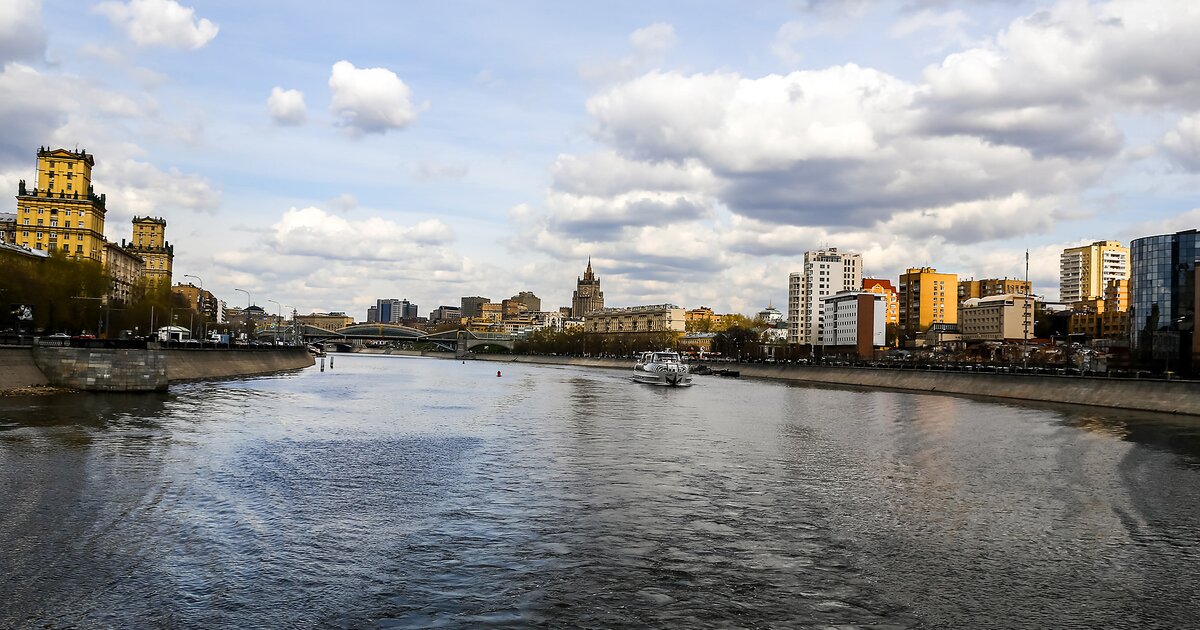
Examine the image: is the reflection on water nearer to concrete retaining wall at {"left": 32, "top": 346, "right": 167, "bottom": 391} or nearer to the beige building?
concrete retaining wall at {"left": 32, "top": 346, "right": 167, "bottom": 391}

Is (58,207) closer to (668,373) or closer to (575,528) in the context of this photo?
(668,373)

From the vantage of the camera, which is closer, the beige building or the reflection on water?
the reflection on water

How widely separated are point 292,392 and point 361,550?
56602 millimetres

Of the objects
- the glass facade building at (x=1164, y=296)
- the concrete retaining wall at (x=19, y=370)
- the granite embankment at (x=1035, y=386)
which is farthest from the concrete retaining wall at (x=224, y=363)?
the glass facade building at (x=1164, y=296)

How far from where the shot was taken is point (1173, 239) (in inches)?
4168

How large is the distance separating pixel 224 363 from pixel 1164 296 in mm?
108120

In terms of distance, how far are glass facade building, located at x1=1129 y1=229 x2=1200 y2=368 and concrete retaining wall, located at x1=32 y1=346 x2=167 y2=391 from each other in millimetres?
97113

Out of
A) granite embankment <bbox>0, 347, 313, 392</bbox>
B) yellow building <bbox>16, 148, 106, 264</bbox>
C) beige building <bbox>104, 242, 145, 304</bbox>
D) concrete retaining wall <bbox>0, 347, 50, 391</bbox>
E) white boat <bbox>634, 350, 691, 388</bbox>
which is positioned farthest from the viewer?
beige building <bbox>104, 242, 145, 304</bbox>

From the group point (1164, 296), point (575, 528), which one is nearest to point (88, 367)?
point (575, 528)

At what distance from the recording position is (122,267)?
16838 cm

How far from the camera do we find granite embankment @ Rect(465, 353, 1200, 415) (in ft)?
218

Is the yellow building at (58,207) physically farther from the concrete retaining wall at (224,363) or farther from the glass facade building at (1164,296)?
the glass facade building at (1164,296)

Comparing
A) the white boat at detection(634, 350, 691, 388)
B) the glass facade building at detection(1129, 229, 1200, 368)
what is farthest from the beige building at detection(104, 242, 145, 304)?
the glass facade building at detection(1129, 229, 1200, 368)

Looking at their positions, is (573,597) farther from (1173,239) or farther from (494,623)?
(1173,239)
